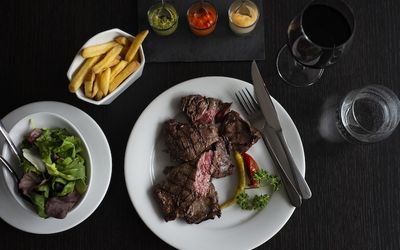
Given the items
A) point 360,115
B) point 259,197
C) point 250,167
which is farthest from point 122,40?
point 360,115

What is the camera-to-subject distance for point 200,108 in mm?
1844

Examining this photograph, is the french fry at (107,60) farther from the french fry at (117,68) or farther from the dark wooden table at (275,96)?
the dark wooden table at (275,96)

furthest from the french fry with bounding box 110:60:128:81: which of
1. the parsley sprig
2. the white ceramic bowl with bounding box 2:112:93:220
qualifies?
the parsley sprig

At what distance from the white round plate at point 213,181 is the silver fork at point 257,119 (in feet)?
0.07

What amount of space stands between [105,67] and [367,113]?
108 centimetres

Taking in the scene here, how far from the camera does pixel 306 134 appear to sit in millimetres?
1943

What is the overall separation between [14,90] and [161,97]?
24.3 inches

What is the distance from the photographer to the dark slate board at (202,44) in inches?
76.7

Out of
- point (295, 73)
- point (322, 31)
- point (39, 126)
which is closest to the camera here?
point (322, 31)

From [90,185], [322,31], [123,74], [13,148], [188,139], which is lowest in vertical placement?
[90,185]

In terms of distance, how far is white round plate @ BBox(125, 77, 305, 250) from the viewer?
5.98ft

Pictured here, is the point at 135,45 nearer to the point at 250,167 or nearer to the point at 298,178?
the point at 250,167

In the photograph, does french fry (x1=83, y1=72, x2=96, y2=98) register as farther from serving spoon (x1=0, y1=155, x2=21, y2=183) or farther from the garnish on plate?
the garnish on plate

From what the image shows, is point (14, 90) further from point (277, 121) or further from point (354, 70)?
point (354, 70)
